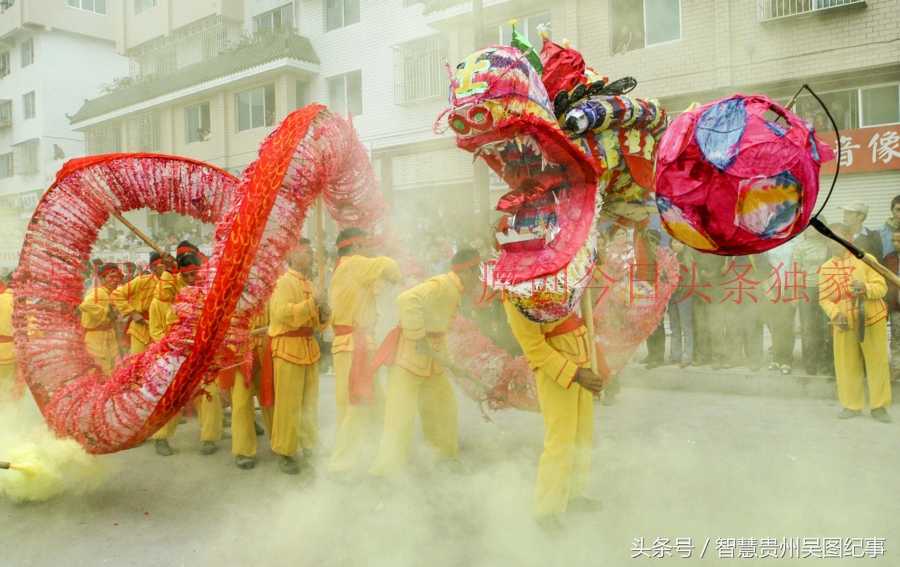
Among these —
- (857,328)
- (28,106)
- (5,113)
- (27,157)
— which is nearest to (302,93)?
(857,328)

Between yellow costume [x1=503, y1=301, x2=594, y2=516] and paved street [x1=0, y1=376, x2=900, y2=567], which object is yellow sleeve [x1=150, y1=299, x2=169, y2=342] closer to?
paved street [x1=0, y1=376, x2=900, y2=567]

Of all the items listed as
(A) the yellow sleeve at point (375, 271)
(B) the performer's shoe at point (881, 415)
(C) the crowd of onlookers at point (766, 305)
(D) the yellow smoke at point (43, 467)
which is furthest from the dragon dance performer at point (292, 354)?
(B) the performer's shoe at point (881, 415)

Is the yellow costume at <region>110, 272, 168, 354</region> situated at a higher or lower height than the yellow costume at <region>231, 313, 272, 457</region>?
higher

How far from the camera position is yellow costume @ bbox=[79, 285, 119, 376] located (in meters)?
5.38

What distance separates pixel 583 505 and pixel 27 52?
9.26 metres

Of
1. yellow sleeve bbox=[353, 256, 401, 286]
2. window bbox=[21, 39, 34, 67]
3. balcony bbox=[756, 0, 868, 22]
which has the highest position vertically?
window bbox=[21, 39, 34, 67]

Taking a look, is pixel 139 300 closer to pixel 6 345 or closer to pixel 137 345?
pixel 137 345

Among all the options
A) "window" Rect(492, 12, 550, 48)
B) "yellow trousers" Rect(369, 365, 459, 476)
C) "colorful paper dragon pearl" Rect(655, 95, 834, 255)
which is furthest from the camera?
"window" Rect(492, 12, 550, 48)

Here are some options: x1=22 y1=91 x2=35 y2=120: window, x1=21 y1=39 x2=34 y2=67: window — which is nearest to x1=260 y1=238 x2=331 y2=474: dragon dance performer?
x1=21 y1=39 x2=34 y2=67: window

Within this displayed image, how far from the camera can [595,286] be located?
317 centimetres

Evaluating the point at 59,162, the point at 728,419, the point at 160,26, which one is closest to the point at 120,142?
the point at 160,26

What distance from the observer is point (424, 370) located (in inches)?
153

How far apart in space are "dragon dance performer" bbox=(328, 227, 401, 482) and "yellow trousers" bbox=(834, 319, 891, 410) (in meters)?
3.54

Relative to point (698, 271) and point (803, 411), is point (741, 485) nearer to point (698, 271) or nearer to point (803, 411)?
point (803, 411)
